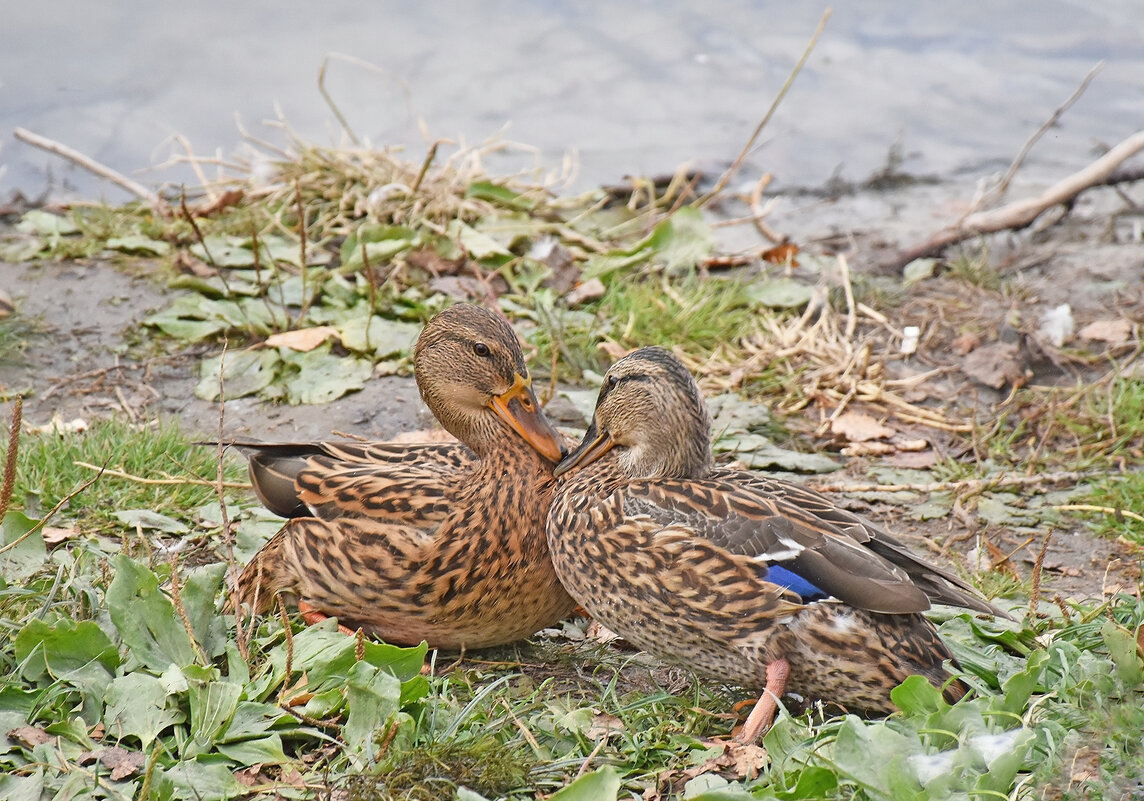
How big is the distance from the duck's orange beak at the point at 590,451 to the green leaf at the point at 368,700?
3.33 feet

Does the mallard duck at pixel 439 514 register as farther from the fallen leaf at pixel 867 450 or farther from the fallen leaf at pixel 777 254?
the fallen leaf at pixel 777 254

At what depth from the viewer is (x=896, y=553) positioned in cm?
327

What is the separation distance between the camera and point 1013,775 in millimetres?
2557

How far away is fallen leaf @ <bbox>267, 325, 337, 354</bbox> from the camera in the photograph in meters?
5.40

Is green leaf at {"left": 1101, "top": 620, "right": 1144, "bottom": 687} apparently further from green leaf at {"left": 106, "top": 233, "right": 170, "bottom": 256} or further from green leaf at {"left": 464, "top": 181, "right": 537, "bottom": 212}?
green leaf at {"left": 106, "top": 233, "right": 170, "bottom": 256}

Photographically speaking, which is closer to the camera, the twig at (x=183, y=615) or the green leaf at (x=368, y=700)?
the green leaf at (x=368, y=700)

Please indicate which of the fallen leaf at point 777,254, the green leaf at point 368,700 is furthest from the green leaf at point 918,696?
the fallen leaf at point 777,254

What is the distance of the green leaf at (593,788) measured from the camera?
264cm

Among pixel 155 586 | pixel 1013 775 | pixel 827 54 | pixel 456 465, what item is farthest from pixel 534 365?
pixel 827 54

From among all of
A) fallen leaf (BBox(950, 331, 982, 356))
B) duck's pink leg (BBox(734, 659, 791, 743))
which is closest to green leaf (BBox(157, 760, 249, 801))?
duck's pink leg (BBox(734, 659, 791, 743))

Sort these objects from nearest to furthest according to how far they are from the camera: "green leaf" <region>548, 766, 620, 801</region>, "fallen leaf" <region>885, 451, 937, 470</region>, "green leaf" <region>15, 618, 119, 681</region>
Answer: "green leaf" <region>548, 766, 620, 801</region> → "green leaf" <region>15, 618, 119, 681</region> → "fallen leaf" <region>885, 451, 937, 470</region>

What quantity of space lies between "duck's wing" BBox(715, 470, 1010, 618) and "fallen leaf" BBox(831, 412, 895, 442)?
1815 mm

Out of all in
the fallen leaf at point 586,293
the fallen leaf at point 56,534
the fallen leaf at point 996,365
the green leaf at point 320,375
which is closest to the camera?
the fallen leaf at point 56,534

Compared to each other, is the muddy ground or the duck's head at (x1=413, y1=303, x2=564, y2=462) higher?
the duck's head at (x1=413, y1=303, x2=564, y2=462)
